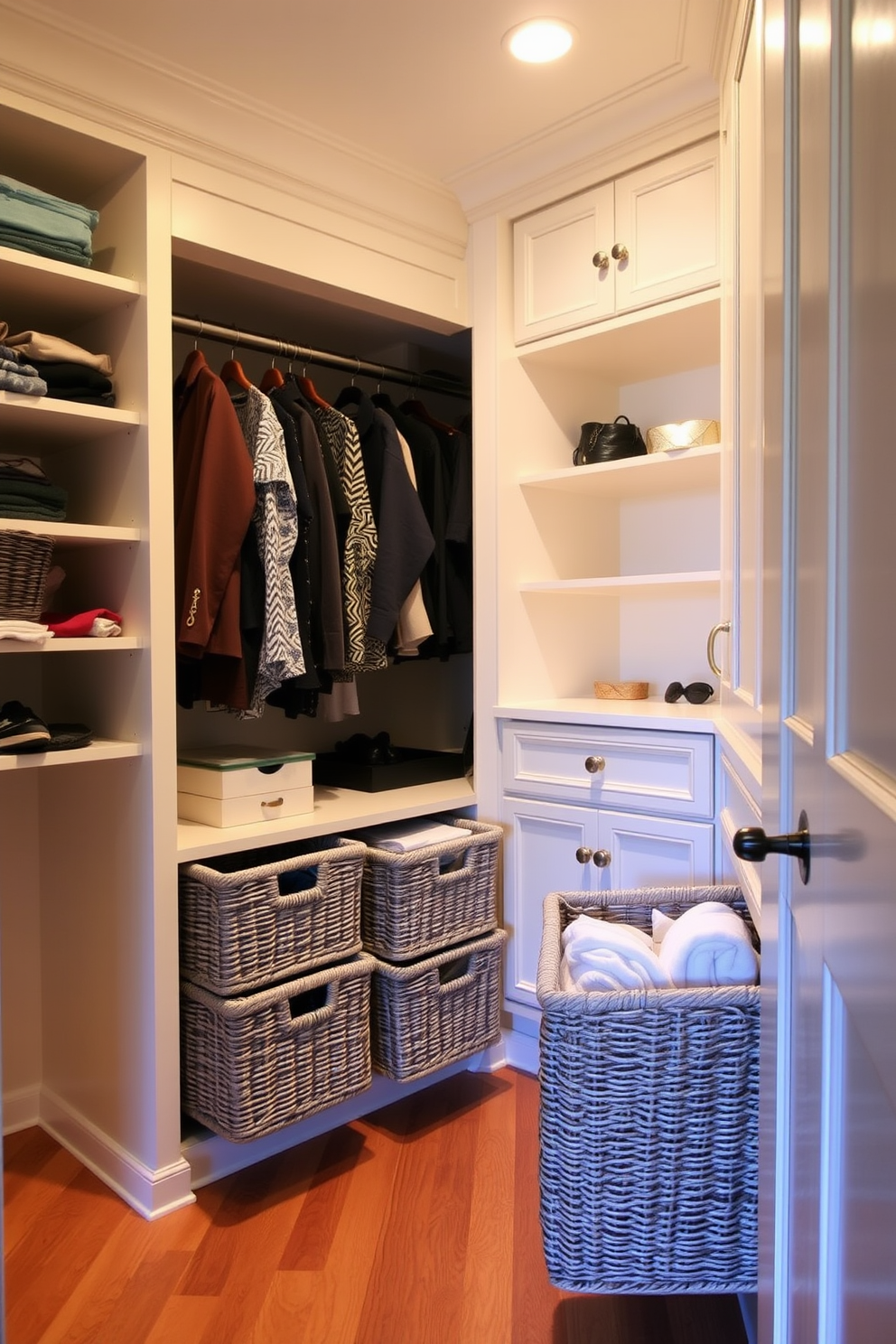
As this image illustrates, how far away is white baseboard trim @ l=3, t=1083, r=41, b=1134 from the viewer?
2346mm

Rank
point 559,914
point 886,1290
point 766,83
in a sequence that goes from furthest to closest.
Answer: point 559,914, point 766,83, point 886,1290

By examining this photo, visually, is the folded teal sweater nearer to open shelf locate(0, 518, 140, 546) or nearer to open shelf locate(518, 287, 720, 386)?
open shelf locate(0, 518, 140, 546)

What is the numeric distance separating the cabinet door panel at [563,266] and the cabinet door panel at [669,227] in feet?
0.16

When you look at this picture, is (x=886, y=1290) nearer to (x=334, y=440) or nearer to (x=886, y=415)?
(x=886, y=415)

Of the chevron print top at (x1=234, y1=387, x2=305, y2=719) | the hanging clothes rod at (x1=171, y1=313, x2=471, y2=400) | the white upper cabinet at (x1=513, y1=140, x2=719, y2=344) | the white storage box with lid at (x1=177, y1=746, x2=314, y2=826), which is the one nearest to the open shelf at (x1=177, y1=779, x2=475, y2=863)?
the white storage box with lid at (x1=177, y1=746, x2=314, y2=826)

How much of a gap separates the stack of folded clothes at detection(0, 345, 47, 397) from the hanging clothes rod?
1.37 ft

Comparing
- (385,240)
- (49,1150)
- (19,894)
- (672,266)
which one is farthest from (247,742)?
(672,266)

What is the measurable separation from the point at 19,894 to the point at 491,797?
4.10 ft

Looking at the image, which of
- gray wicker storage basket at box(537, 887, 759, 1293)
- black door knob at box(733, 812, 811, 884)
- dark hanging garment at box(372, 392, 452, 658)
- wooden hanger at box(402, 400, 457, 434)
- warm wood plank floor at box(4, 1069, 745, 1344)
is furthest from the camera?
wooden hanger at box(402, 400, 457, 434)

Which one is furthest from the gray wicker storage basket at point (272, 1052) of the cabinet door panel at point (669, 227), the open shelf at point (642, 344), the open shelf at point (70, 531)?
the cabinet door panel at point (669, 227)

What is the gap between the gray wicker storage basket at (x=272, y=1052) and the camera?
199 cm

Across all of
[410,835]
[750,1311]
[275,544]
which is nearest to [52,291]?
[275,544]

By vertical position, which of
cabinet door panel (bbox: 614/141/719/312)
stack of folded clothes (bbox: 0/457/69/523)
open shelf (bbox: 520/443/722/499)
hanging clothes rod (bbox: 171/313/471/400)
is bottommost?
stack of folded clothes (bbox: 0/457/69/523)

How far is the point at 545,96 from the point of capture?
7.02 ft
